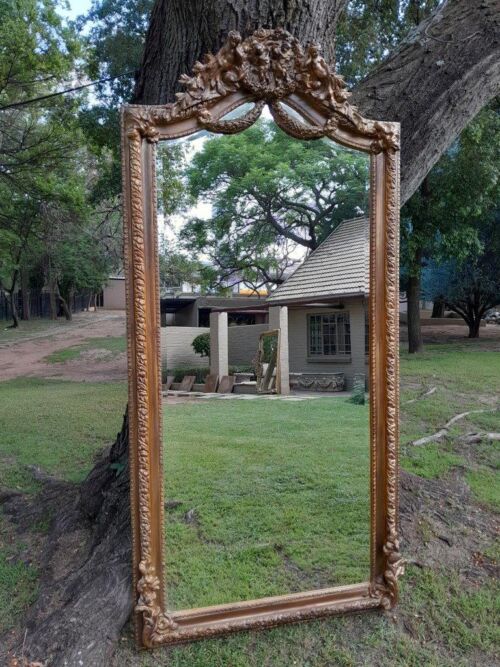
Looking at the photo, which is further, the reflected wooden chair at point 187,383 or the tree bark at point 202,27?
the tree bark at point 202,27

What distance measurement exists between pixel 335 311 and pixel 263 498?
0.92m

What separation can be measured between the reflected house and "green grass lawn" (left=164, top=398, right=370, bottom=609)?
0.43 feet

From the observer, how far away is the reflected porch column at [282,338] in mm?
2664

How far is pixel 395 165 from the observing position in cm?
259

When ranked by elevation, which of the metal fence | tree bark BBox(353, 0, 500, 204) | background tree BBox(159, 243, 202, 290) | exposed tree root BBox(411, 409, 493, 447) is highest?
tree bark BBox(353, 0, 500, 204)

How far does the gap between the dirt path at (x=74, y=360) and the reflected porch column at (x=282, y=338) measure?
0.83 m

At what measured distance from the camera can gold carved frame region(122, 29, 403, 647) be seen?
2295 millimetres

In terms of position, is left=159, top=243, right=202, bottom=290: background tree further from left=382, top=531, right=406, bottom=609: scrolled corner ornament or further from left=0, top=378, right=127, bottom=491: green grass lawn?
left=0, top=378, right=127, bottom=491: green grass lawn

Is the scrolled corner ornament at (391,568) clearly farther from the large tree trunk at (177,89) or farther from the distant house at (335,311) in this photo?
the large tree trunk at (177,89)

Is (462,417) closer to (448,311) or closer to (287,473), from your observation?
(287,473)

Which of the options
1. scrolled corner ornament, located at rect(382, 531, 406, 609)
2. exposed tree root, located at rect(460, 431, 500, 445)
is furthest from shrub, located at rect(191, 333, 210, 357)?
exposed tree root, located at rect(460, 431, 500, 445)

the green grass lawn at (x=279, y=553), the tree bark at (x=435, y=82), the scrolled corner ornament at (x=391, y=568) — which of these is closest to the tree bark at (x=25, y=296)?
the green grass lawn at (x=279, y=553)

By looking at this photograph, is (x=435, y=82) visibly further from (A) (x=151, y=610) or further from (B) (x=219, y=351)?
(A) (x=151, y=610)

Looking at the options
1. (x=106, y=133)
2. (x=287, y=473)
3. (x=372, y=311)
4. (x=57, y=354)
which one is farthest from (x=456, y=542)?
(x=106, y=133)
